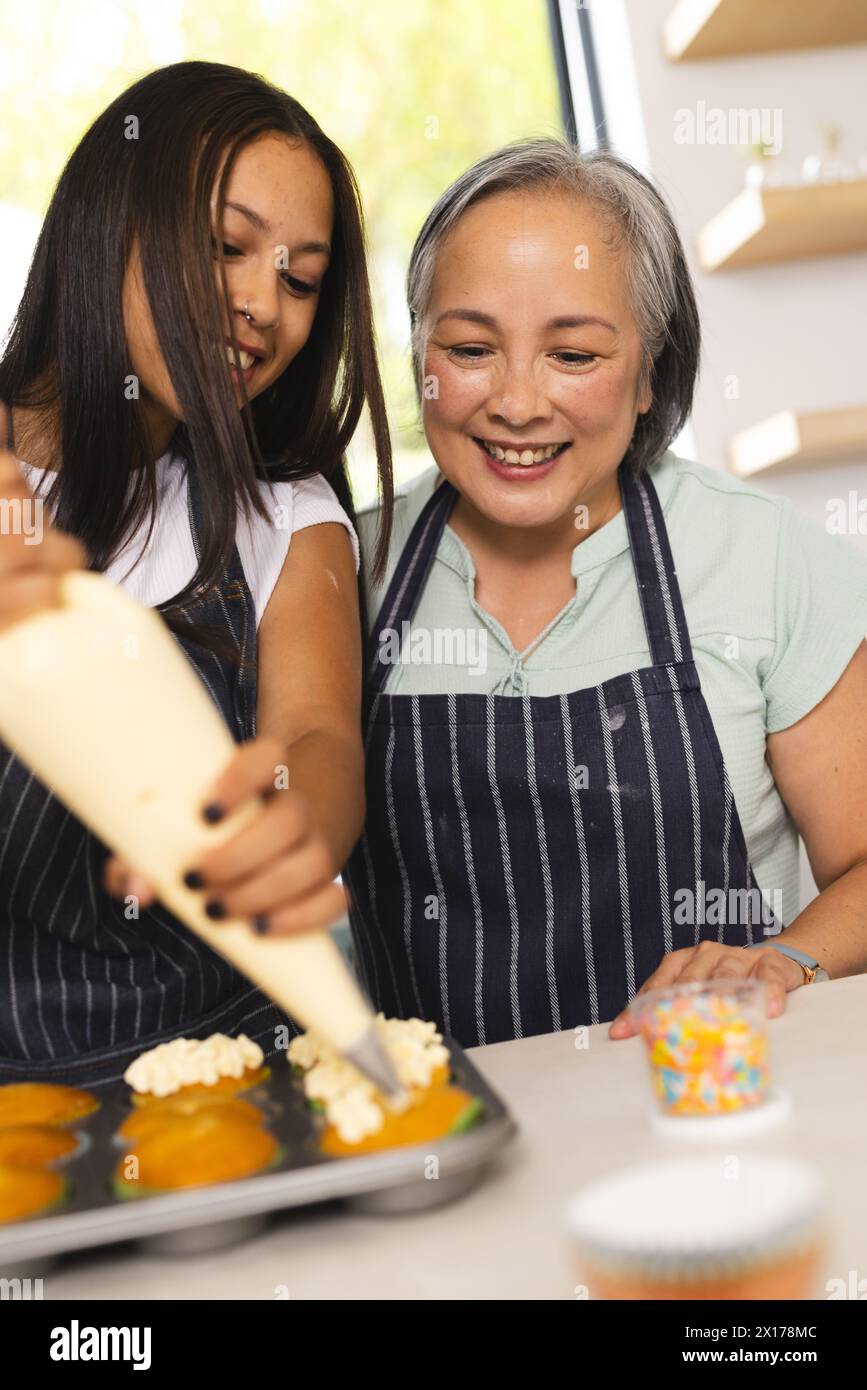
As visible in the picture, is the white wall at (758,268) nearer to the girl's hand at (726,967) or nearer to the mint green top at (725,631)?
the mint green top at (725,631)

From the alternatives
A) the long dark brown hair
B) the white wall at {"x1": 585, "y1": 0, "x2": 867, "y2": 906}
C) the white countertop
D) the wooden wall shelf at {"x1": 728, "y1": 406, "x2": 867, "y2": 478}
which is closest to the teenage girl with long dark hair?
the long dark brown hair

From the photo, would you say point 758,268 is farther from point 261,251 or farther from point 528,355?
point 261,251

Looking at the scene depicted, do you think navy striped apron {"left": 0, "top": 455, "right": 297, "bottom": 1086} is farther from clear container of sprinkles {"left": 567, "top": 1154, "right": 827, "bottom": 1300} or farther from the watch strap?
clear container of sprinkles {"left": 567, "top": 1154, "right": 827, "bottom": 1300}

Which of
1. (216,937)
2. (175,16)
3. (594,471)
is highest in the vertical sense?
(175,16)

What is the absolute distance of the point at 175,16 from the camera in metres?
2.62

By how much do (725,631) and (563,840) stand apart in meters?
0.28

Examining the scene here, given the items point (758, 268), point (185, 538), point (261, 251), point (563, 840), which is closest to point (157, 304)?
point (261, 251)

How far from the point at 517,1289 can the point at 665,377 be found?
1158mm

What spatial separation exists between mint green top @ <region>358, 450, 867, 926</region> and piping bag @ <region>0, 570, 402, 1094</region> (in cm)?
91

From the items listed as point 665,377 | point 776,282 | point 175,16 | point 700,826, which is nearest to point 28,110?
point 175,16

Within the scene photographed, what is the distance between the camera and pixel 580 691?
1505 millimetres

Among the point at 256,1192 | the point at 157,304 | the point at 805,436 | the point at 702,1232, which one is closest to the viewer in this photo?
the point at 702,1232
